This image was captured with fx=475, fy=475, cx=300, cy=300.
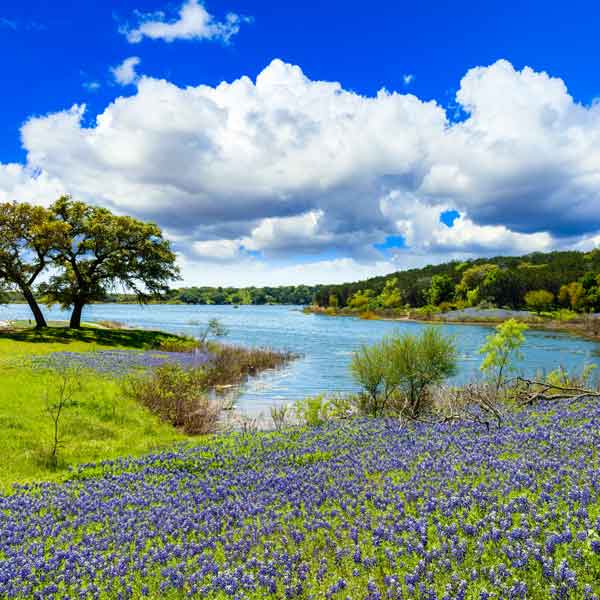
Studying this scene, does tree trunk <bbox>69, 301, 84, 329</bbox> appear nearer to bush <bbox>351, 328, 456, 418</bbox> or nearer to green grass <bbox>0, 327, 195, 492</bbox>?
green grass <bbox>0, 327, 195, 492</bbox>

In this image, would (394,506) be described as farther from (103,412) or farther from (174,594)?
(103,412)

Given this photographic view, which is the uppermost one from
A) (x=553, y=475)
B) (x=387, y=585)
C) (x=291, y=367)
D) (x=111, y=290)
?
(x=111, y=290)

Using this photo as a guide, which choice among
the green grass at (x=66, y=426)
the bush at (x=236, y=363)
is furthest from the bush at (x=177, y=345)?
the green grass at (x=66, y=426)

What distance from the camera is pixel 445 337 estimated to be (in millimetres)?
19234

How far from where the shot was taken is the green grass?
12086mm

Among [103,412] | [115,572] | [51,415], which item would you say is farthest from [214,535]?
[103,412]

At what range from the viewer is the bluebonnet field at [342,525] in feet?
16.3

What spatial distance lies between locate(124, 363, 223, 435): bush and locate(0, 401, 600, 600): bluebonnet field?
835 centimetres

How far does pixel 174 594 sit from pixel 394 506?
301 cm

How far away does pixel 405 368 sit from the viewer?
18.3 meters

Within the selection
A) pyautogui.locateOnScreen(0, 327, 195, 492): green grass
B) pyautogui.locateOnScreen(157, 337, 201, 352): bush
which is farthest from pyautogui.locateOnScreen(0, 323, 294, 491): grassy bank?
pyautogui.locateOnScreen(157, 337, 201, 352): bush

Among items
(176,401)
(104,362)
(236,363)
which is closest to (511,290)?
(236,363)

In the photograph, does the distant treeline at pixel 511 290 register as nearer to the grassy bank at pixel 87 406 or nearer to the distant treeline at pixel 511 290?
the distant treeline at pixel 511 290

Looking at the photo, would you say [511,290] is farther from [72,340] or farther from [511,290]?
[72,340]
